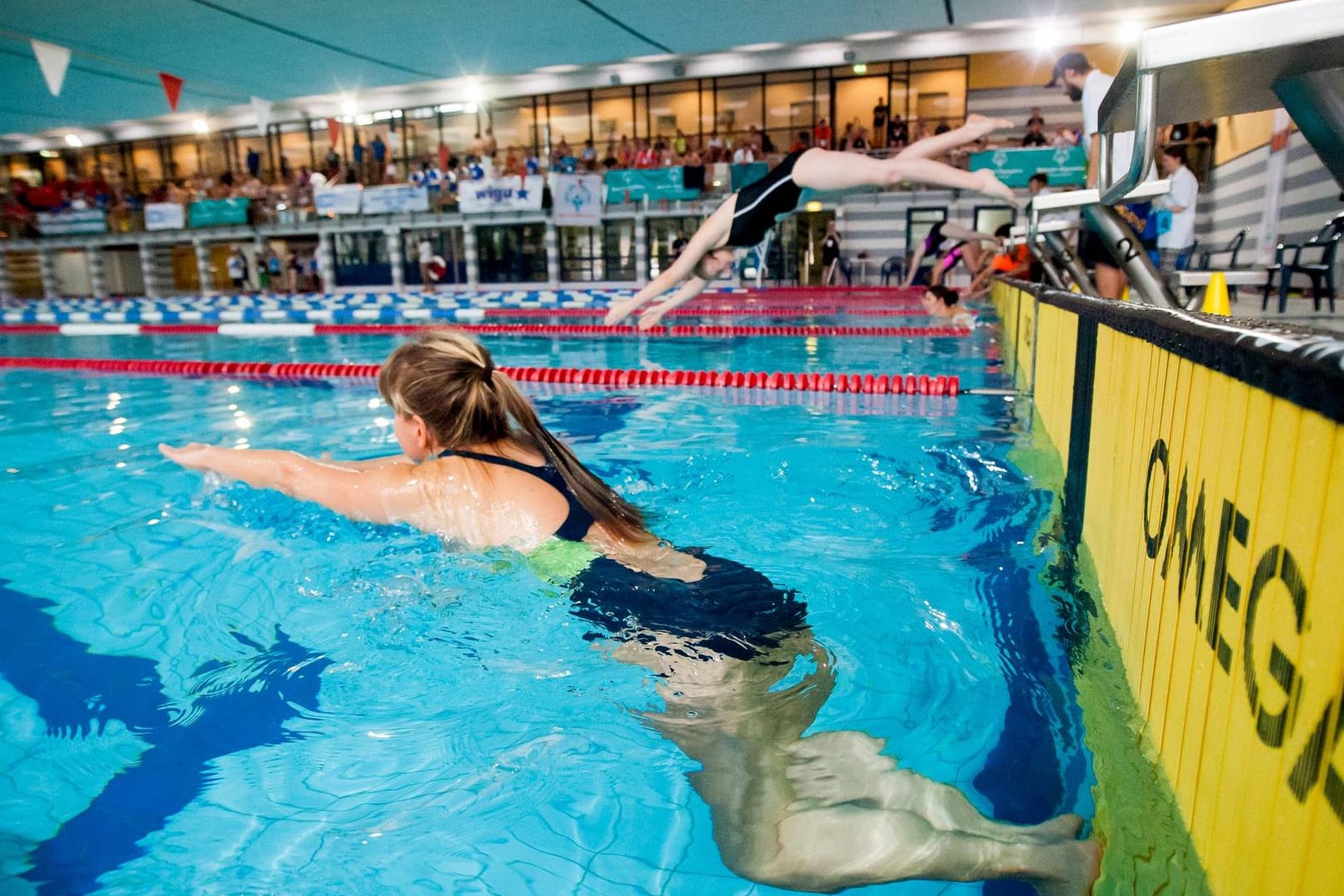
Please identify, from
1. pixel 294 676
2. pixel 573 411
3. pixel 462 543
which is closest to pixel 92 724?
pixel 294 676

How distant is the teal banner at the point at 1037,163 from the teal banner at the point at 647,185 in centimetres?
704

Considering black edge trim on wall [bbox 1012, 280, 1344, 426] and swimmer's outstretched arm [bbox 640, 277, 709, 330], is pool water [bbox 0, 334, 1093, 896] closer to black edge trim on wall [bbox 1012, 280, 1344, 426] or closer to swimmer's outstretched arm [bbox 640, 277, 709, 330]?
black edge trim on wall [bbox 1012, 280, 1344, 426]

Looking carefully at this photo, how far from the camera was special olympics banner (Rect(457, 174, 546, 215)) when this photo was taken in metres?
23.3

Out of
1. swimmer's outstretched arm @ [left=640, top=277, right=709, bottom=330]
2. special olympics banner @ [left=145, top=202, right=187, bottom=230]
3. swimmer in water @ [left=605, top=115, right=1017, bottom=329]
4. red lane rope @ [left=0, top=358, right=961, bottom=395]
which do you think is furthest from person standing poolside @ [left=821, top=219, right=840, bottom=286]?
special olympics banner @ [left=145, top=202, right=187, bottom=230]

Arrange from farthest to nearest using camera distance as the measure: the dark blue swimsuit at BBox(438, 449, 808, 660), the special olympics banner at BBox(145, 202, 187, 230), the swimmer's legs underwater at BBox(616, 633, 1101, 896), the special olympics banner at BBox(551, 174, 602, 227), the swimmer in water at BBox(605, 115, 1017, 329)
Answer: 1. the special olympics banner at BBox(145, 202, 187, 230)
2. the special olympics banner at BBox(551, 174, 602, 227)
3. the swimmer in water at BBox(605, 115, 1017, 329)
4. the dark blue swimsuit at BBox(438, 449, 808, 660)
5. the swimmer's legs underwater at BBox(616, 633, 1101, 896)

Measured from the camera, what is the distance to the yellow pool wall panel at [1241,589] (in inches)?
35.4

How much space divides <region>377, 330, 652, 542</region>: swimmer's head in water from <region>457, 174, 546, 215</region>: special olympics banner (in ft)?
72.3

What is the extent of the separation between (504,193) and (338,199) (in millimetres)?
5319

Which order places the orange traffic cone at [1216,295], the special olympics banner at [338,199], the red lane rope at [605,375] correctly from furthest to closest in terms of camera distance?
the special olympics banner at [338,199] < the red lane rope at [605,375] < the orange traffic cone at [1216,295]

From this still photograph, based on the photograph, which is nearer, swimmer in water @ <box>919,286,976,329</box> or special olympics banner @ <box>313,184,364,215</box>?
swimmer in water @ <box>919,286,976,329</box>

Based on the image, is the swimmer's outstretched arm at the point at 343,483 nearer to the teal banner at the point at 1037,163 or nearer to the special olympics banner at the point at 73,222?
the teal banner at the point at 1037,163

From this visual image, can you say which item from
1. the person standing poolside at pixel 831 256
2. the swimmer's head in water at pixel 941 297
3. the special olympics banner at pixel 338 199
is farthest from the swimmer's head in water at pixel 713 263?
the special olympics banner at pixel 338 199

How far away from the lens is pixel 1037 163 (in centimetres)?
1891

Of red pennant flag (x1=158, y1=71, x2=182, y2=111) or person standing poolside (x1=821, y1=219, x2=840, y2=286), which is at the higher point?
red pennant flag (x1=158, y1=71, x2=182, y2=111)
